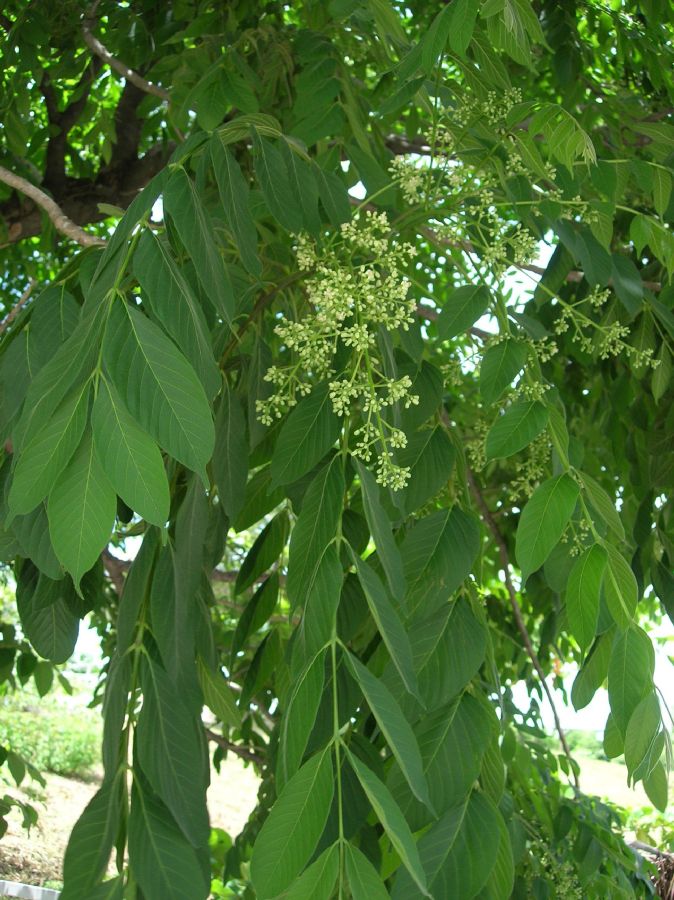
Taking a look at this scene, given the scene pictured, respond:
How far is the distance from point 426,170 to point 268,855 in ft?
2.06

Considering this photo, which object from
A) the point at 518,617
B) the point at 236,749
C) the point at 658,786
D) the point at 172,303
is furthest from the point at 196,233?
the point at 236,749

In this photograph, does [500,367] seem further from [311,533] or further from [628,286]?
[628,286]

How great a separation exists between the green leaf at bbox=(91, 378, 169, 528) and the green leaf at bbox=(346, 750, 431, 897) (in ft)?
0.67

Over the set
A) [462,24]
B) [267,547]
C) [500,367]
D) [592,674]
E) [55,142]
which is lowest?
[592,674]

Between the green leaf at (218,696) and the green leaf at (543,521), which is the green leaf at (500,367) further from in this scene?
the green leaf at (218,696)

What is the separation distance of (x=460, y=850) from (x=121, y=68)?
1.82 meters

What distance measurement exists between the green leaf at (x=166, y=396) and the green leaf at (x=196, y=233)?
0.41 ft

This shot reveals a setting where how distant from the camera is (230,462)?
0.96 metres

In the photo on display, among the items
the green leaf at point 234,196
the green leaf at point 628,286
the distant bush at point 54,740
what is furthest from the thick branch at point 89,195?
the distant bush at point 54,740

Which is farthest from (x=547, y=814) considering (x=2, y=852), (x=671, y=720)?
(x=2, y=852)

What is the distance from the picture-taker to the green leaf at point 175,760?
0.75 metres

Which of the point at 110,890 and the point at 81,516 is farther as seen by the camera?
the point at 110,890

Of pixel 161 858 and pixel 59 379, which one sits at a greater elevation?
pixel 59 379

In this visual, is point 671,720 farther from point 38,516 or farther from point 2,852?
point 2,852
